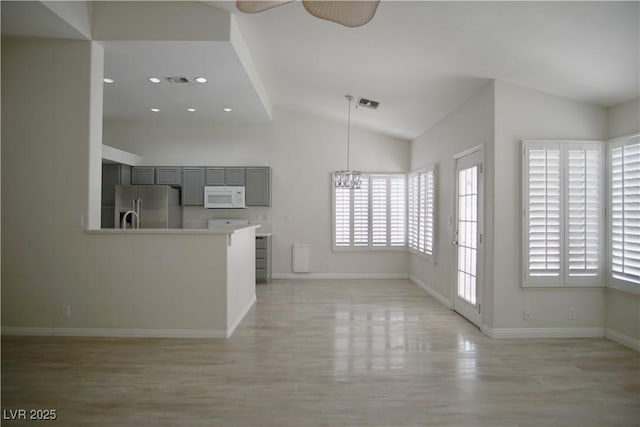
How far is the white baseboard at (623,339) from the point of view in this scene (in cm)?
367

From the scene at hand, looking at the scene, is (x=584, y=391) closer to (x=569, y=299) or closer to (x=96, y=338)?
(x=569, y=299)

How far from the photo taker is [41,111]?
3959mm

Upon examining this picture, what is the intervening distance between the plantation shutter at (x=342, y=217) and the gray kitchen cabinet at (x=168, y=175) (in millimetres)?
2786

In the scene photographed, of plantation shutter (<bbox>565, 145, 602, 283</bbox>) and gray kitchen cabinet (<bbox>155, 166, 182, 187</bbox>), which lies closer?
plantation shutter (<bbox>565, 145, 602, 283</bbox>)

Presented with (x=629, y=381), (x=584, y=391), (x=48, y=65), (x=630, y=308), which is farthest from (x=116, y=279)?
(x=630, y=308)

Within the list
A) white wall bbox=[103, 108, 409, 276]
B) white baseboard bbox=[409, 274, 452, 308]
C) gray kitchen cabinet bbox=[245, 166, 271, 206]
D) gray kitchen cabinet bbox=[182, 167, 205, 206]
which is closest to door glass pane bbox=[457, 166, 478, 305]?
white baseboard bbox=[409, 274, 452, 308]

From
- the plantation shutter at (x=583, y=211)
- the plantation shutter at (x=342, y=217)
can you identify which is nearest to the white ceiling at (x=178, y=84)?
the plantation shutter at (x=342, y=217)

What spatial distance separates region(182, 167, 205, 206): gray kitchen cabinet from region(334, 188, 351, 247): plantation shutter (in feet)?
7.88

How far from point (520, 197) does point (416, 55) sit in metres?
1.70

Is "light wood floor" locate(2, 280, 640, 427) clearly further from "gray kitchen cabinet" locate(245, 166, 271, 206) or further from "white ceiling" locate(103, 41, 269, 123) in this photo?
"gray kitchen cabinet" locate(245, 166, 271, 206)

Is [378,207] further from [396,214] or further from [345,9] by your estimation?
[345,9]

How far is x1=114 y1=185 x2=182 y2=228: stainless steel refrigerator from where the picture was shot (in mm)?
6590

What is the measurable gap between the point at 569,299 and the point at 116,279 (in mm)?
4427

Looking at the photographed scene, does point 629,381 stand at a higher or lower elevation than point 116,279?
lower
